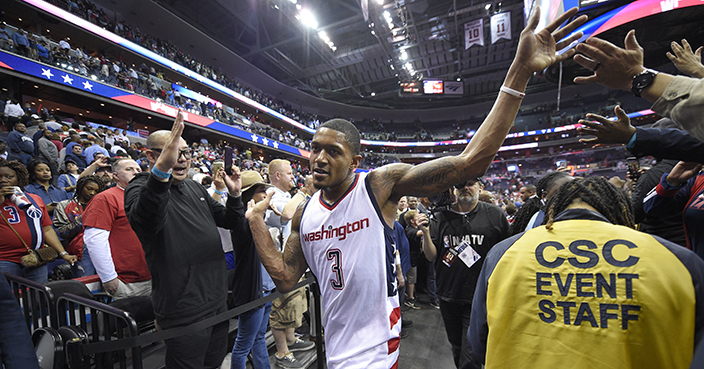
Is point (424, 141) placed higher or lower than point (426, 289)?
higher

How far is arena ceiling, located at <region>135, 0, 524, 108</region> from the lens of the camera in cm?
1842

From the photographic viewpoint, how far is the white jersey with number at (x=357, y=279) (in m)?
1.42

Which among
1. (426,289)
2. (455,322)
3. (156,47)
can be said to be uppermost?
(156,47)

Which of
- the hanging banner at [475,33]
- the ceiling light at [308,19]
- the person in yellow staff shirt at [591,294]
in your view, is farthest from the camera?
the ceiling light at [308,19]

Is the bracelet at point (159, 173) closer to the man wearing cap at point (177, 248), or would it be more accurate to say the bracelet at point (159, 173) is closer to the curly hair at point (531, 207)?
the man wearing cap at point (177, 248)

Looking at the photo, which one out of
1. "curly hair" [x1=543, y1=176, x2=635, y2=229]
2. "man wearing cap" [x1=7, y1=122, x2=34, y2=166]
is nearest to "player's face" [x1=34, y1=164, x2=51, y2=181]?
"man wearing cap" [x1=7, y1=122, x2=34, y2=166]

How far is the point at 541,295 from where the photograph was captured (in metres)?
1.16

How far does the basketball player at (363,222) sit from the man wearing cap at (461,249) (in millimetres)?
1456

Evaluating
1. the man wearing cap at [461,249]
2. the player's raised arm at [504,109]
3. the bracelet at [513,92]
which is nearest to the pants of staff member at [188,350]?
the player's raised arm at [504,109]

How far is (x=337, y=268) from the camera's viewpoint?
1531 millimetres

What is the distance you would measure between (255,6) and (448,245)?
2246 centimetres

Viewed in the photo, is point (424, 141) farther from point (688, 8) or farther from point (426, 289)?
point (426, 289)

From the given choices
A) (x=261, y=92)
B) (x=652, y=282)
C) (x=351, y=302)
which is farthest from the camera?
(x=261, y=92)

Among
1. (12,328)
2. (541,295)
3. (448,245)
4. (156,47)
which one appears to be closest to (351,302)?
(541,295)
